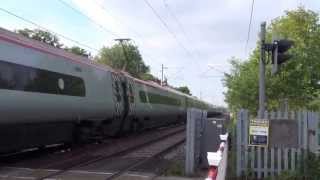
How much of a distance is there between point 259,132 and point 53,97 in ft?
19.8

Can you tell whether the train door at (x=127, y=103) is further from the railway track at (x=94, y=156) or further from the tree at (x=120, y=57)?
the tree at (x=120, y=57)

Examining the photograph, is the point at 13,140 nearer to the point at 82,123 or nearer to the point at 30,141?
the point at 30,141

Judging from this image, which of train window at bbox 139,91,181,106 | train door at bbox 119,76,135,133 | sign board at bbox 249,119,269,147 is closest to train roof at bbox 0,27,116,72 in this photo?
sign board at bbox 249,119,269,147

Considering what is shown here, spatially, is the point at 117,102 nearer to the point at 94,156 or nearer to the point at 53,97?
the point at 94,156

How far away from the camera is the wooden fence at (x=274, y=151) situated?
13281mm

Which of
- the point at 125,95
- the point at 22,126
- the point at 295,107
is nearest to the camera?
the point at 22,126

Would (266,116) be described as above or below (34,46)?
below

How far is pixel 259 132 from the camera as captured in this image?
1345 centimetres

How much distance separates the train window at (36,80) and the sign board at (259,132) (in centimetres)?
532

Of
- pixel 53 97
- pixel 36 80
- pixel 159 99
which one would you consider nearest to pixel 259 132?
pixel 36 80

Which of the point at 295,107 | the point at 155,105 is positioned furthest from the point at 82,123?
the point at 155,105

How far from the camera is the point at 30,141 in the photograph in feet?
53.6

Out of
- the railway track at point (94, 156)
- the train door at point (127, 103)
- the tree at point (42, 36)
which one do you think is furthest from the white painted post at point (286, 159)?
the tree at point (42, 36)

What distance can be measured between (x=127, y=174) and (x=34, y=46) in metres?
4.06
